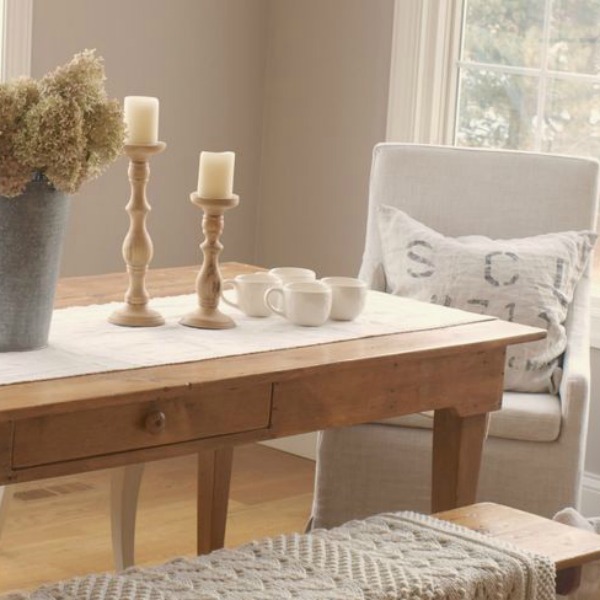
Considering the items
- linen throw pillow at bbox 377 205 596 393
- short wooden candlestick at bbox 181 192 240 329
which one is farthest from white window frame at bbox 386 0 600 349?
short wooden candlestick at bbox 181 192 240 329

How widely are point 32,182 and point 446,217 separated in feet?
5.56

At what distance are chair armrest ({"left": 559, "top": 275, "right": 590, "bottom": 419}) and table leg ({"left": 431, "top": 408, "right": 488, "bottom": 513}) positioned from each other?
40cm

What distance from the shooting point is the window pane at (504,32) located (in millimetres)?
4059

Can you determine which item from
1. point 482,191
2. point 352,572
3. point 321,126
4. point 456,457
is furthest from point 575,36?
point 352,572

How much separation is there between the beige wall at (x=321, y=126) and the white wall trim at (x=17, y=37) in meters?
0.94

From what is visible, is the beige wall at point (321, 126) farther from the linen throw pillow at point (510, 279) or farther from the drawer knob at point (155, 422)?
the drawer knob at point (155, 422)

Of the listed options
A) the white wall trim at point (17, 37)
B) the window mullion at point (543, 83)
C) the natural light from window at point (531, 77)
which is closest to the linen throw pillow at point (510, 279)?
the natural light from window at point (531, 77)

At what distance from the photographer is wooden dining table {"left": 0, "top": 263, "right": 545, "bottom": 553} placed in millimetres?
2031

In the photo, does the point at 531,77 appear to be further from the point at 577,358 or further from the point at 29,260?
A: the point at 29,260

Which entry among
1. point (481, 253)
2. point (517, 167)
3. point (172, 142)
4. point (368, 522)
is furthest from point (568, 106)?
point (368, 522)

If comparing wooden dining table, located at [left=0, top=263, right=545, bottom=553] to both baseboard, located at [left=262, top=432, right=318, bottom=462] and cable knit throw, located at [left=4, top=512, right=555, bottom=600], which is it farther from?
baseboard, located at [left=262, top=432, right=318, bottom=462]

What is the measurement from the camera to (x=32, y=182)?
218 centimetres

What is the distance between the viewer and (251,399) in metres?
2.28

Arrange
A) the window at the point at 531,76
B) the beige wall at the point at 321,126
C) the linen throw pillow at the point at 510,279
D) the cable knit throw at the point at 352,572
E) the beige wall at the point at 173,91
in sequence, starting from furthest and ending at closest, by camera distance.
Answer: the beige wall at the point at 321,126 < the beige wall at the point at 173,91 < the window at the point at 531,76 < the linen throw pillow at the point at 510,279 < the cable knit throw at the point at 352,572
